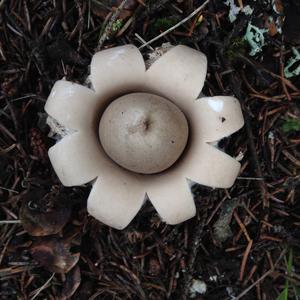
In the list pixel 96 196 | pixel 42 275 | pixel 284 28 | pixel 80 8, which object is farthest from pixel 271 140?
pixel 42 275

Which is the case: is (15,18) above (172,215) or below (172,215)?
above

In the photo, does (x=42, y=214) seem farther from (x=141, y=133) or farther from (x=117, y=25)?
(x=117, y=25)

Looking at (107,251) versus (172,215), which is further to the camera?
(107,251)

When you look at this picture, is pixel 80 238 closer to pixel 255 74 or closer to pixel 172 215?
pixel 172 215

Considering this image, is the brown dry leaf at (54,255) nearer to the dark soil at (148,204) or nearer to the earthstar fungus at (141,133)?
the dark soil at (148,204)

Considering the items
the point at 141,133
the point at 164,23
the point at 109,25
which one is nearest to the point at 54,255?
the point at 141,133
